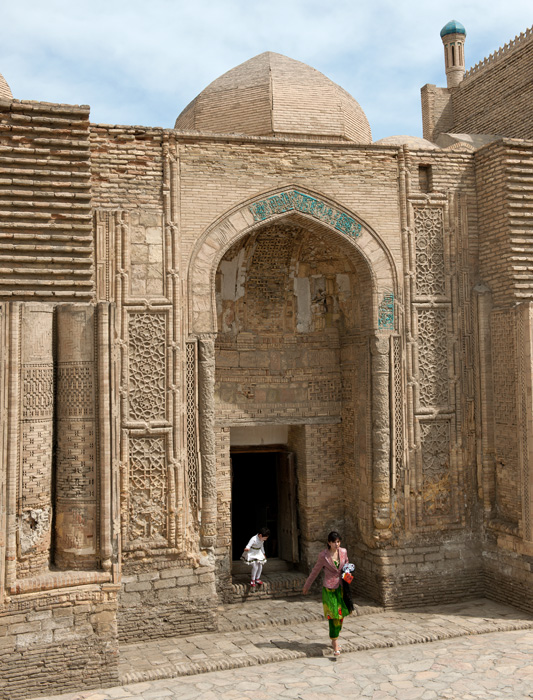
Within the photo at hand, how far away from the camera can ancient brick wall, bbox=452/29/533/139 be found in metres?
11.5

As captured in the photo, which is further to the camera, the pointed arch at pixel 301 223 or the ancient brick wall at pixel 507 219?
the ancient brick wall at pixel 507 219

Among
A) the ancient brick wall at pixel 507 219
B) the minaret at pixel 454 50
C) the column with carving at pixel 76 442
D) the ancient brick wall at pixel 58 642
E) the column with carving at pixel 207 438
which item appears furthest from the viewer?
the minaret at pixel 454 50

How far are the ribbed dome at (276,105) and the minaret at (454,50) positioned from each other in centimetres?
744

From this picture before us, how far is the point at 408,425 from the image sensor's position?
8.20 metres

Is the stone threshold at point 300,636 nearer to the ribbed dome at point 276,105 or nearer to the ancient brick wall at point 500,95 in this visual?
the ribbed dome at point 276,105

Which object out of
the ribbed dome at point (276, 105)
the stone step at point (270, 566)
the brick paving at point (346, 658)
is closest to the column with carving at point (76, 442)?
the brick paving at point (346, 658)

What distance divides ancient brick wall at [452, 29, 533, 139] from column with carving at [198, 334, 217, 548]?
6.97 metres

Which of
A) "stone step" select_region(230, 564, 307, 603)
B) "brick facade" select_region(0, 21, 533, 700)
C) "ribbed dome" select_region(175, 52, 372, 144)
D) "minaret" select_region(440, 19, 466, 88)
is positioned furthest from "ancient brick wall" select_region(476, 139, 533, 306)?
"minaret" select_region(440, 19, 466, 88)

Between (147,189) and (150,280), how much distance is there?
38.7 inches

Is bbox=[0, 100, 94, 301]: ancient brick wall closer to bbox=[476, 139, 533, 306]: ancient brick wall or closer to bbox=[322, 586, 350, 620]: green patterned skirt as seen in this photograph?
bbox=[322, 586, 350, 620]: green patterned skirt

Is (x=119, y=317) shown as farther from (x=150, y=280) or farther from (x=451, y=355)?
(x=451, y=355)

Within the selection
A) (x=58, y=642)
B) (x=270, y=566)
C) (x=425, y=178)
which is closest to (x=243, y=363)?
(x=270, y=566)

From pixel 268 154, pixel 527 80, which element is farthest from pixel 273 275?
pixel 527 80

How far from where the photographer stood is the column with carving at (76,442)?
6.09 m
